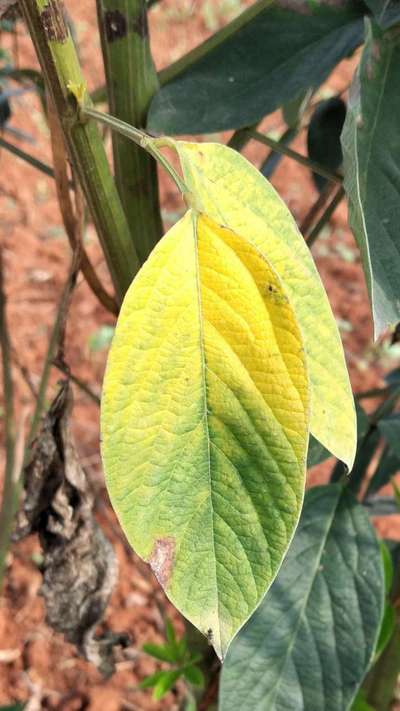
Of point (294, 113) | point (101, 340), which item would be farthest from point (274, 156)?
point (101, 340)

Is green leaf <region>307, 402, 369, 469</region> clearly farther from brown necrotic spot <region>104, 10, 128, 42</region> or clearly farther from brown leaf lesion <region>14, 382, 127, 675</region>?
brown necrotic spot <region>104, 10, 128, 42</region>

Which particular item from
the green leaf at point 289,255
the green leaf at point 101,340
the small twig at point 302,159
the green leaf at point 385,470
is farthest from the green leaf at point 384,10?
the green leaf at point 101,340

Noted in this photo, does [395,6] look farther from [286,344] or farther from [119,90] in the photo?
[286,344]

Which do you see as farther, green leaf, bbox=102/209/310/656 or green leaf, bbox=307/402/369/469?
green leaf, bbox=307/402/369/469

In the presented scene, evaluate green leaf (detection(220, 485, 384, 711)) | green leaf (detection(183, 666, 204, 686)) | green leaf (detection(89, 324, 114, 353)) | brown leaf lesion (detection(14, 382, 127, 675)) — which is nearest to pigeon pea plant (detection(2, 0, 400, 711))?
brown leaf lesion (detection(14, 382, 127, 675))

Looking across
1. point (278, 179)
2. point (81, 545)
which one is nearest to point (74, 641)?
point (81, 545)
